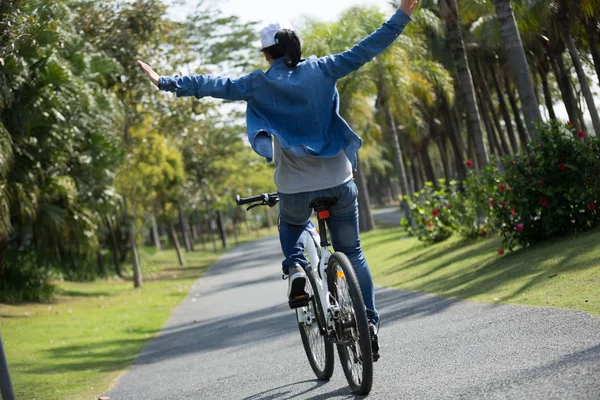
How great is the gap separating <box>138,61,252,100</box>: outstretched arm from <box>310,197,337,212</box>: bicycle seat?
0.77 m

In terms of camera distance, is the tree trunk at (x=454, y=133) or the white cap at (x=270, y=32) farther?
the tree trunk at (x=454, y=133)

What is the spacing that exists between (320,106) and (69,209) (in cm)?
1709

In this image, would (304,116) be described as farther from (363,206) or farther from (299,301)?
(363,206)

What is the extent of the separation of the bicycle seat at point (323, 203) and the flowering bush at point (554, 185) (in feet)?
23.3

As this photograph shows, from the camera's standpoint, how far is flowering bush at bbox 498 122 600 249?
1179 centimetres

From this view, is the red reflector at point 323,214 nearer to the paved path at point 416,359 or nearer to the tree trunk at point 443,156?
the paved path at point 416,359

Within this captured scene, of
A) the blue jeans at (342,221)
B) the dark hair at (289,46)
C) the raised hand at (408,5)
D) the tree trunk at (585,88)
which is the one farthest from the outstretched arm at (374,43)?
the tree trunk at (585,88)

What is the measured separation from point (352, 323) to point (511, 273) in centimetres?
602

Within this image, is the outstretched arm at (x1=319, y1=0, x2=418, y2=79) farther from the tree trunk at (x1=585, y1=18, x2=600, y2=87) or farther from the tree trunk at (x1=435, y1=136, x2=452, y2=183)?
the tree trunk at (x1=435, y1=136, x2=452, y2=183)

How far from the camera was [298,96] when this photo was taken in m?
5.39

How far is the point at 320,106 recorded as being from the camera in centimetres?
542

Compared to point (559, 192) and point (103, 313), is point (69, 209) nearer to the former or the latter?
point (103, 313)

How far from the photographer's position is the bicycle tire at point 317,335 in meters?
5.77

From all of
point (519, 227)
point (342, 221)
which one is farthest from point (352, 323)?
point (519, 227)
